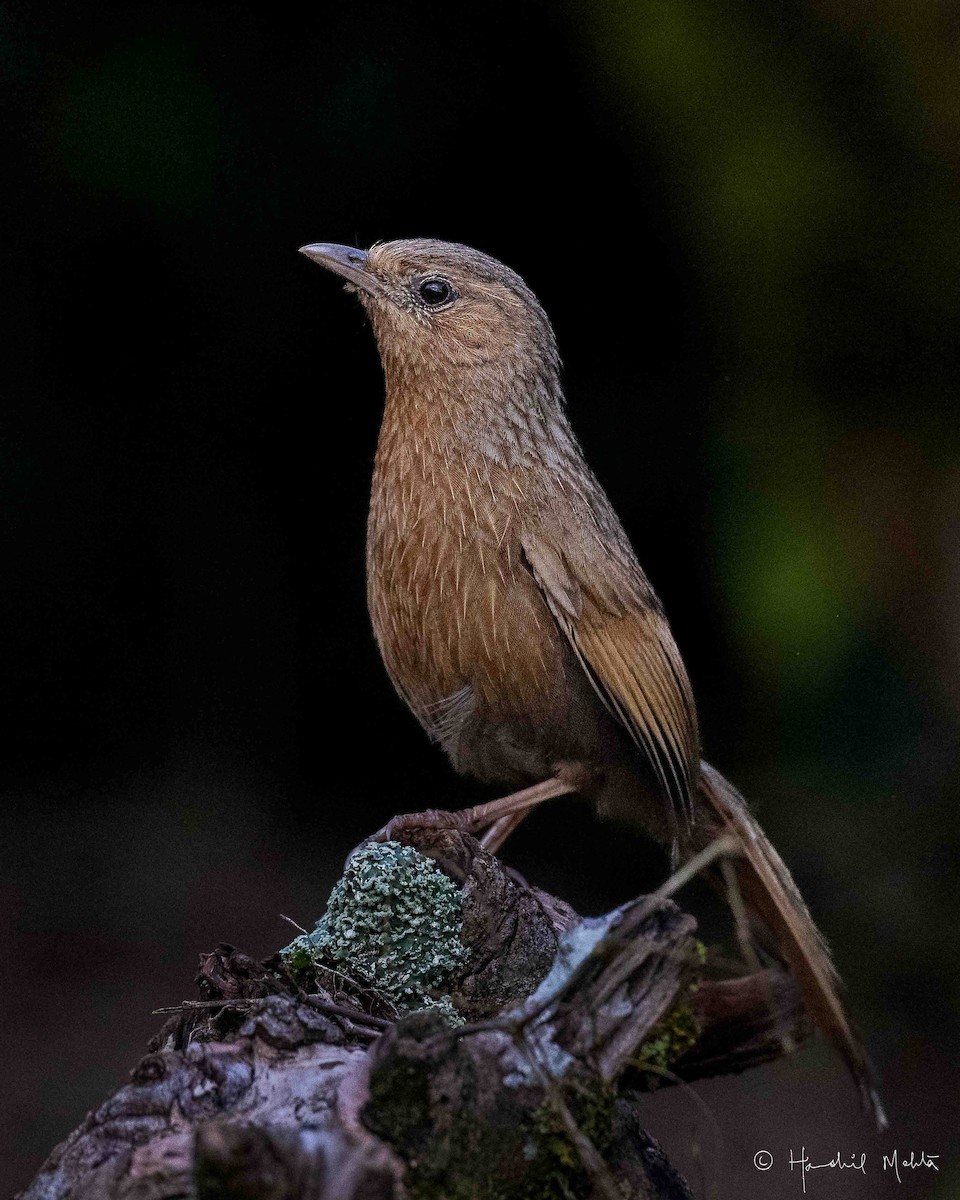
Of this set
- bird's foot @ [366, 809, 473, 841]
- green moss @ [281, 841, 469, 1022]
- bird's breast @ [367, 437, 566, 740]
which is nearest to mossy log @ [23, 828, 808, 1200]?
green moss @ [281, 841, 469, 1022]

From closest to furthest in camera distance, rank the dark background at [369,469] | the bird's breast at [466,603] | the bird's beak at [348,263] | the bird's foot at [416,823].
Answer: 1. the bird's foot at [416,823]
2. the bird's breast at [466,603]
3. the bird's beak at [348,263]
4. the dark background at [369,469]

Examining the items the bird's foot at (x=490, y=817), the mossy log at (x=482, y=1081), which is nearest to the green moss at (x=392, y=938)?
the bird's foot at (x=490, y=817)

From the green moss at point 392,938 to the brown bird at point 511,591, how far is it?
1.81 ft

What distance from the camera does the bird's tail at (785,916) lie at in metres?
2.65

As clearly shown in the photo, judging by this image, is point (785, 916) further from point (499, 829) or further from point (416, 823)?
point (416, 823)

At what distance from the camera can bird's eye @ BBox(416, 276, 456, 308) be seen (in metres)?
4.38

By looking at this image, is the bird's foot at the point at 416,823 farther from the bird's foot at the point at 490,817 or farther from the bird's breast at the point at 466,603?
the bird's breast at the point at 466,603

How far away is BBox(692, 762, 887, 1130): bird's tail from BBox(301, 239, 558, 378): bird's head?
4.52 ft

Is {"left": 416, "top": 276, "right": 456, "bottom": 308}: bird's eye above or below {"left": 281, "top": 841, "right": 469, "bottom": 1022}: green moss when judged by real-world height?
above

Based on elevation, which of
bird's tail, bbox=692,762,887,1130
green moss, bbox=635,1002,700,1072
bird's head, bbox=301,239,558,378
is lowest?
bird's tail, bbox=692,762,887,1130

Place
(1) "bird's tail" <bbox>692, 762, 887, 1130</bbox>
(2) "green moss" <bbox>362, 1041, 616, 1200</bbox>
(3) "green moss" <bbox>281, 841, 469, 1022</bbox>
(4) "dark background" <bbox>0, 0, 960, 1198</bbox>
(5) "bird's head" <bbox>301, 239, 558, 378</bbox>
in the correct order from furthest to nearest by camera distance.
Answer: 1. (4) "dark background" <bbox>0, 0, 960, 1198</bbox>
2. (5) "bird's head" <bbox>301, 239, 558, 378</bbox>
3. (3) "green moss" <bbox>281, 841, 469, 1022</bbox>
4. (1) "bird's tail" <bbox>692, 762, 887, 1130</bbox>
5. (2) "green moss" <bbox>362, 1041, 616, 1200</bbox>

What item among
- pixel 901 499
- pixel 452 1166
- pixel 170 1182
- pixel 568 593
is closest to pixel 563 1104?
pixel 452 1166

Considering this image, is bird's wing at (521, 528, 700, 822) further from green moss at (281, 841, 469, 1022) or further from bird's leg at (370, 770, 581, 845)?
green moss at (281, 841, 469, 1022)

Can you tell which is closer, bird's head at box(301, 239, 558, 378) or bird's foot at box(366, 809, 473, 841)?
bird's foot at box(366, 809, 473, 841)
